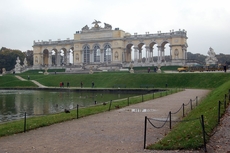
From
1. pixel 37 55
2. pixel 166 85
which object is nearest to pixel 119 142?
A: pixel 166 85

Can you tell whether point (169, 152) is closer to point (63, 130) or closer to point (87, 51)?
point (63, 130)

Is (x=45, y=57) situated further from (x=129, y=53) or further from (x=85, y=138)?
(x=85, y=138)

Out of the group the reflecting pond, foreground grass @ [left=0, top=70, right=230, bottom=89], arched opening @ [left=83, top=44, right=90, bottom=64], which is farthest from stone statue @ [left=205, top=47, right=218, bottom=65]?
arched opening @ [left=83, top=44, right=90, bottom=64]

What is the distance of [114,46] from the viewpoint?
272ft

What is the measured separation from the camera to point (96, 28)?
282 ft

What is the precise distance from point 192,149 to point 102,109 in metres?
11.3

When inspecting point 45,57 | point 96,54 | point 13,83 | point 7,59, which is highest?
point 96,54

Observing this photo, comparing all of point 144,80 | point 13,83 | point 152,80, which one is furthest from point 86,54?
point 152,80

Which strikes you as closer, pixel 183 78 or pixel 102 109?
pixel 102 109

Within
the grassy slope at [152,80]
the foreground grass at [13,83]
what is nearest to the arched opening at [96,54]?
the grassy slope at [152,80]

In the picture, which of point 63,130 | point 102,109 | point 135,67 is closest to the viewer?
point 63,130

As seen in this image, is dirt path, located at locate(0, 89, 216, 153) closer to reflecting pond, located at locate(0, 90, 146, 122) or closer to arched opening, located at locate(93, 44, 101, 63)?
reflecting pond, located at locate(0, 90, 146, 122)

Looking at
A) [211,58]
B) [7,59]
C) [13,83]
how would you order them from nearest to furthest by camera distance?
[13,83], [211,58], [7,59]

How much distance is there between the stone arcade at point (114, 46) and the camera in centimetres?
7631
